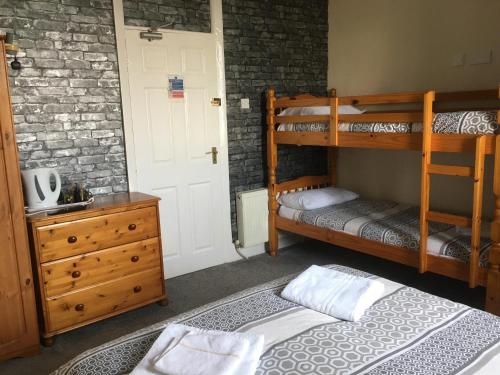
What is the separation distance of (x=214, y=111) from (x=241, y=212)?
96cm

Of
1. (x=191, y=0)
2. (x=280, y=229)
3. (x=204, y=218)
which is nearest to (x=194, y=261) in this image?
(x=204, y=218)

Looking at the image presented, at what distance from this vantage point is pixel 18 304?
2.50 m

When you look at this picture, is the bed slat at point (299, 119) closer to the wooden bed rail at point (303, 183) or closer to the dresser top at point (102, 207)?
the wooden bed rail at point (303, 183)

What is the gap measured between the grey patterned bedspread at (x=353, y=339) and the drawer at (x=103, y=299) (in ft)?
4.33

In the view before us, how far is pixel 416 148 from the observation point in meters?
2.81

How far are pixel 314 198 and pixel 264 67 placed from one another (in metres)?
1.33

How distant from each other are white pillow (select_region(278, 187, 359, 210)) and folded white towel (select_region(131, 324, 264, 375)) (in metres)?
2.47

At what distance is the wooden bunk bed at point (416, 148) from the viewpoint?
248 cm

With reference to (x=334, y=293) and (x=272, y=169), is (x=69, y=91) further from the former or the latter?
(x=334, y=293)

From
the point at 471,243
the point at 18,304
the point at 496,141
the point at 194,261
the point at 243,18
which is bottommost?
the point at 194,261

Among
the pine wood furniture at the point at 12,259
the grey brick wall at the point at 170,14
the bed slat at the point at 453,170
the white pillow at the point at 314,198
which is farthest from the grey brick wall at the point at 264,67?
the pine wood furniture at the point at 12,259

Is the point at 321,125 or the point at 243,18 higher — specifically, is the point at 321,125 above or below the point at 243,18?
below

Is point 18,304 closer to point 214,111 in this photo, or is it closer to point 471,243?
point 214,111

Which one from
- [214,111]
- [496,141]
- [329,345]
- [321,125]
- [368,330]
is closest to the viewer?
[329,345]
